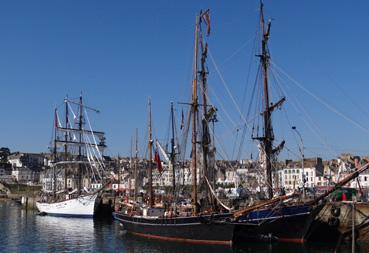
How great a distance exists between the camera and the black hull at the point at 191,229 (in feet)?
135

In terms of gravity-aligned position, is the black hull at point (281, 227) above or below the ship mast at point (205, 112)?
below

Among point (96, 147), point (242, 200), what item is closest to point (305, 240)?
point (242, 200)

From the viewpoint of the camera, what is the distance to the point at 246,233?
42938 millimetres

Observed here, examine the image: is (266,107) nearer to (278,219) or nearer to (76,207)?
(278,219)

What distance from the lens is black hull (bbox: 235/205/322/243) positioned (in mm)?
40906

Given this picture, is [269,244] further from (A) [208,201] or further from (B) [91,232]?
(B) [91,232]

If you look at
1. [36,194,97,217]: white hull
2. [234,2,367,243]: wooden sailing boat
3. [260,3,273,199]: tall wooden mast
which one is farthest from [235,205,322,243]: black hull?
[36,194,97,217]: white hull

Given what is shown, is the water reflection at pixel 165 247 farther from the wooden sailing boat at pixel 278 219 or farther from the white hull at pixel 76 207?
the white hull at pixel 76 207

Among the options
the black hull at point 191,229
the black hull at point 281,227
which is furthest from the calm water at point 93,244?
the black hull at point 281,227

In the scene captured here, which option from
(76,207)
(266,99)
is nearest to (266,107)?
(266,99)

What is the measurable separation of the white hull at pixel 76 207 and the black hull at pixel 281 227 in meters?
40.9

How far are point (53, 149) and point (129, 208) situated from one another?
47435 millimetres

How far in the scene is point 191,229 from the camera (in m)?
42.9

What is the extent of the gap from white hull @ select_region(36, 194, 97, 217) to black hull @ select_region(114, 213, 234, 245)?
103 feet
